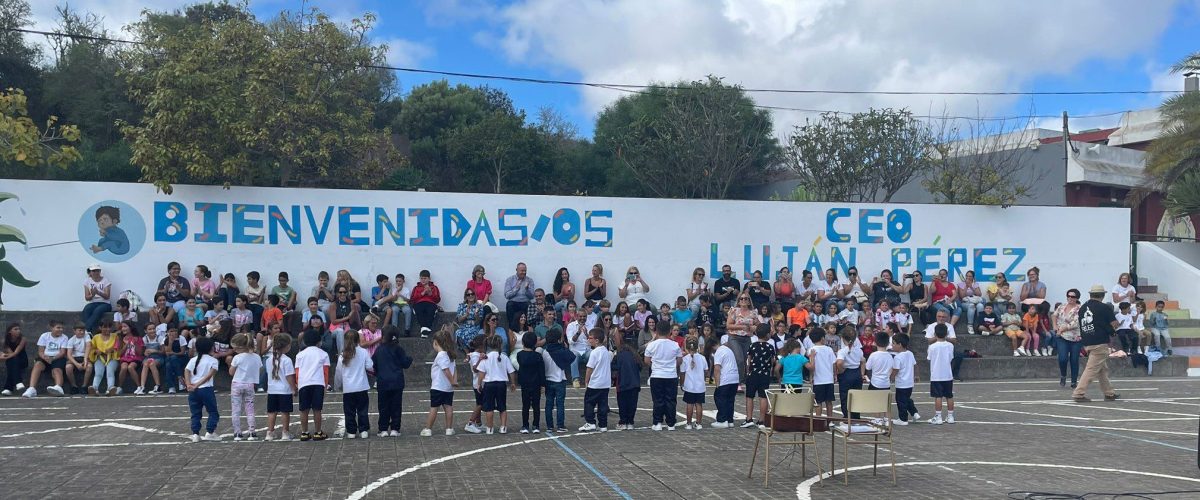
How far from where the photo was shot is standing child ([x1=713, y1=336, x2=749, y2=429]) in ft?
47.1

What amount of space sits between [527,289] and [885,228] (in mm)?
8770

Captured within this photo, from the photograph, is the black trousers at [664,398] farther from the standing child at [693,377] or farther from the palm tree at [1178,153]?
the palm tree at [1178,153]

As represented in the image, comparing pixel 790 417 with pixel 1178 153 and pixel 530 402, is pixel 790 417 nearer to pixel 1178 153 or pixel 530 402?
pixel 530 402

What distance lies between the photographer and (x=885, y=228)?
25078 millimetres

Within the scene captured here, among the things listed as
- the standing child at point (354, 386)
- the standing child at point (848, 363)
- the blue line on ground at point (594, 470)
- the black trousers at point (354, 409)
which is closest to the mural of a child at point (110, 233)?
the standing child at point (354, 386)

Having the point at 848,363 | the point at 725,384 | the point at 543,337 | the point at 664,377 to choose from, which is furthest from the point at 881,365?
the point at 543,337

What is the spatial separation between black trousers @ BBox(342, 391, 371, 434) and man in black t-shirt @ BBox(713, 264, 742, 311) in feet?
34.6

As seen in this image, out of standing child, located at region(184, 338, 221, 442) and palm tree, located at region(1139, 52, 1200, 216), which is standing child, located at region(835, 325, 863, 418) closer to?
standing child, located at region(184, 338, 221, 442)

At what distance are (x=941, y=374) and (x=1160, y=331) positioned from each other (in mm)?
11861

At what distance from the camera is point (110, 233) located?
69.6 feet

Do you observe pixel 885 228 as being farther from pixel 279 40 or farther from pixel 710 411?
pixel 279 40

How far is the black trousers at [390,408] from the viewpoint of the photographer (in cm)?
1338

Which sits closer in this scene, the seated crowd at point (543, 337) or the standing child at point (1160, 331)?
the seated crowd at point (543, 337)

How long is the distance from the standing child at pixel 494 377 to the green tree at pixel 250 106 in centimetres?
1070
